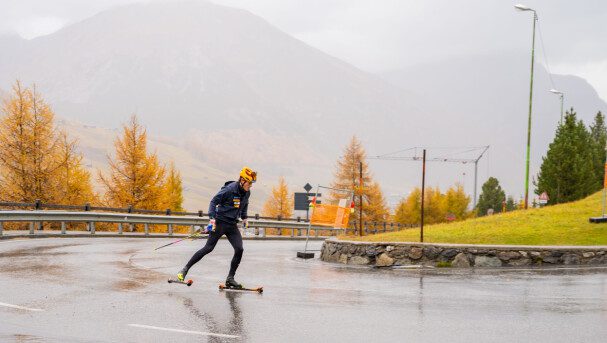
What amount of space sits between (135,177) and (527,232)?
4258 cm

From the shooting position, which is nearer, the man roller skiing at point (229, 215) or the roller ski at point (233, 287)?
the roller ski at point (233, 287)

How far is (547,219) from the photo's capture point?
21.7m

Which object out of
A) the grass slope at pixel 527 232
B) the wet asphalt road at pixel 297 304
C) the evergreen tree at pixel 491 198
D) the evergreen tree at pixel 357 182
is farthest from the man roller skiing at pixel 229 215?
the evergreen tree at pixel 491 198

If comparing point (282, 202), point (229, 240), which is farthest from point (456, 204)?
point (229, 240)

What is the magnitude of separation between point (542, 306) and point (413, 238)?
903cm

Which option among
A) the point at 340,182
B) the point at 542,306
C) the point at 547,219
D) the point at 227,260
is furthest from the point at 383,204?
the point at 542,306

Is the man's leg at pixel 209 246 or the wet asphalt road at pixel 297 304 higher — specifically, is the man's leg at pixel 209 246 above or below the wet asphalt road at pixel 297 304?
above

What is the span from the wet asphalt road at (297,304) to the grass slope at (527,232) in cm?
309

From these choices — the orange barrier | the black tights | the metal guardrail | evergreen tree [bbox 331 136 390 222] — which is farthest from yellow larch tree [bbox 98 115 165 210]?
the black tights

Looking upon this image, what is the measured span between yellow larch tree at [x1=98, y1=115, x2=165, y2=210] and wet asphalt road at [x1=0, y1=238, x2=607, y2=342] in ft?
134

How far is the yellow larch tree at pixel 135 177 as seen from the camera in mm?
55531

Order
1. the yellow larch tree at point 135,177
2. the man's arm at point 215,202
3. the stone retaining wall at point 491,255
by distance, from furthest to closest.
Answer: the yellow larch tree at point 135,177, the stone retaining wall at point 491,255, the man's arm at point 215,202

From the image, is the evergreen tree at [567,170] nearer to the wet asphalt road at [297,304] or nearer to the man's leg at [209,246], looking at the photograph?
the wet asphalt road at [297,304]

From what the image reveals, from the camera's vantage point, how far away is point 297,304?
972cm
